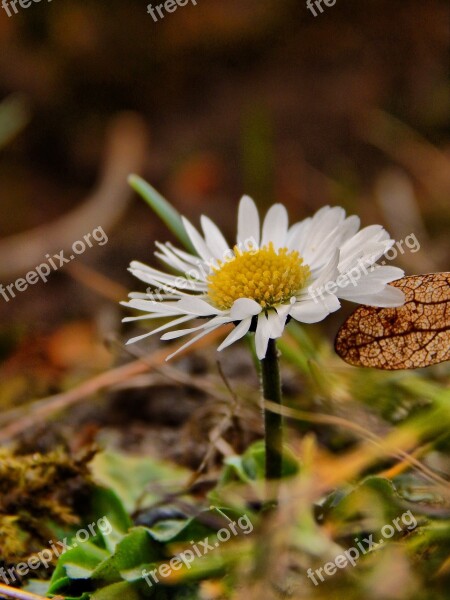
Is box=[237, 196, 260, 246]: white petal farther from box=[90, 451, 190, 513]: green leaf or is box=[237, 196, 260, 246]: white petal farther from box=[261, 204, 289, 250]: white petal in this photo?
box=[90, 451, 190, 513]: green leaf

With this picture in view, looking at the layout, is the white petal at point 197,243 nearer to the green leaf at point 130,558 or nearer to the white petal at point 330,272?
the white petal at point 330,272

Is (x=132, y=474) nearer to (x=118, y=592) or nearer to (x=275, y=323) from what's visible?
(x=118, y=592)

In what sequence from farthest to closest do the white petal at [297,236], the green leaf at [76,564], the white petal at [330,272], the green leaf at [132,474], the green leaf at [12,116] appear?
1. the green leaf at [12,116]
2. the green leaf at [132,474]
3. the white petal at [297,236]
4. the green leaf at [76,564]
5. the white petal at [330,272]

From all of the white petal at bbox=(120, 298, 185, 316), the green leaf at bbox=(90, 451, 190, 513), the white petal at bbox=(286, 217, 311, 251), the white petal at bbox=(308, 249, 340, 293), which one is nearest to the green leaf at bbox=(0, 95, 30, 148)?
the green leaf at bbox=(90, 451, 190, 513)

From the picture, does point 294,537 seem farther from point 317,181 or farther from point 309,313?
point 317,181

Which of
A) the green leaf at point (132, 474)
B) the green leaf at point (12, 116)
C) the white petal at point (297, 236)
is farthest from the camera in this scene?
the green leaf at point (12, 116)

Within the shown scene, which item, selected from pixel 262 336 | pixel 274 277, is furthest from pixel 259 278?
pixel 262 336

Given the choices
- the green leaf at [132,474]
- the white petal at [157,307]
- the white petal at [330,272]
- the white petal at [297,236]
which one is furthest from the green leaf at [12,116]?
→ the white petal at [330,272]
